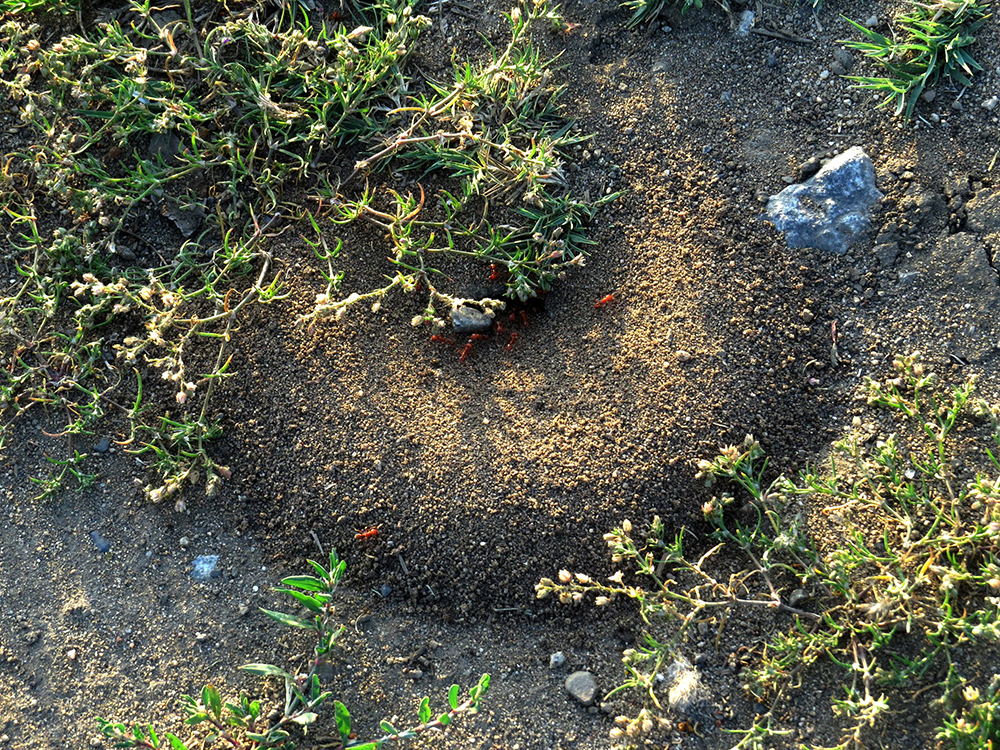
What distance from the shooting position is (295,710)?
8.02 ft

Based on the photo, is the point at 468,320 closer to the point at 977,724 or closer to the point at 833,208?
the point at 833,208

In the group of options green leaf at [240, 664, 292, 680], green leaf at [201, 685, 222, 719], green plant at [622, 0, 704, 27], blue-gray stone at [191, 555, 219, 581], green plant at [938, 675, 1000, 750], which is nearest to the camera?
green plant at [938, 675, 1000, 750]

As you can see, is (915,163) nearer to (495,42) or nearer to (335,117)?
(495,42)

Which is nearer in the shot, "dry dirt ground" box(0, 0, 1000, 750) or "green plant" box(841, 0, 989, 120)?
"dry dirt ground" box(0, 0, 1000, 750)

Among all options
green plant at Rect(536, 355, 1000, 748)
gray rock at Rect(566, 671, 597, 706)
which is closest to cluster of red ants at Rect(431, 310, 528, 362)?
green plant at Rect(536, 355, 1000, 748)

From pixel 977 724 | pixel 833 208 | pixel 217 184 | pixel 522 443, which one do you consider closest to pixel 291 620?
pixel 522 443

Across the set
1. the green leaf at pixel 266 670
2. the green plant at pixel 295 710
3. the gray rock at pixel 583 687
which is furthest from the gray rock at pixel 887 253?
the green leaf at pixel 266 670

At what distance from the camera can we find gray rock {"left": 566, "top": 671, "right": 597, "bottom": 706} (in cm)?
246

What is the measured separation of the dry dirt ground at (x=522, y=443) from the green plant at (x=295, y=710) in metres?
0.07

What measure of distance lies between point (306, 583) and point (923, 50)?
273 cm

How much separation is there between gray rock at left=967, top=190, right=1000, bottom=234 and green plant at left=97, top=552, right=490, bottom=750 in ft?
7.17

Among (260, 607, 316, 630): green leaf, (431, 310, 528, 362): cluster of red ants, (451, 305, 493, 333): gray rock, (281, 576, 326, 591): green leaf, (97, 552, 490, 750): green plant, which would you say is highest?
(451, 305, 493, 333): gray rock

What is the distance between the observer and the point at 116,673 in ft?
8.28

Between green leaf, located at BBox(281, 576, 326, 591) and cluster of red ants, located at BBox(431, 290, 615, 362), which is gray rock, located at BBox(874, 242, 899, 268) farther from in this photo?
green leaf, located at BBox(281, 576, 326, 591)
